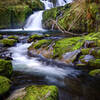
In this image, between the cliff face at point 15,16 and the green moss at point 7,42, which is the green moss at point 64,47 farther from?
the cliff face at point 15,16

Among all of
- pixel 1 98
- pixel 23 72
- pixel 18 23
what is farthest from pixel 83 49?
pixel 18 23

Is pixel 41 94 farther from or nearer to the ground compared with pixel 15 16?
nearer to the ground

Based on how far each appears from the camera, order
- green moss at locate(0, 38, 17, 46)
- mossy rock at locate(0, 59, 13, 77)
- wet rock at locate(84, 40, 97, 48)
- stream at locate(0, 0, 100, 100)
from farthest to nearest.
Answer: green moss at locate(0, 38, 17, 46), wet rock at locate(84, 40, 97, 48), mossy rock at locate(0, 59, 13, 77), stream at locate(0, 0, 100, 100)

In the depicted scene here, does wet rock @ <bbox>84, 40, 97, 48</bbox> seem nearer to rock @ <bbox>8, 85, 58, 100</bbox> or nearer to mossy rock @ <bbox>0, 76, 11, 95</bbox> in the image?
rock @ <bbox>8, 85, 58, 100</bbox>

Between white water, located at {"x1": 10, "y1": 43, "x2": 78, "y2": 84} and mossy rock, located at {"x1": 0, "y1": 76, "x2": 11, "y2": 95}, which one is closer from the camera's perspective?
mossy rock, located at {"x1": 0, "y1": 76, "x2": 11, "y2": 95}

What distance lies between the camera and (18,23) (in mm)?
25375

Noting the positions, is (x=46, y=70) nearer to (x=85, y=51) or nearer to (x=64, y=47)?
(x=64, y=47)

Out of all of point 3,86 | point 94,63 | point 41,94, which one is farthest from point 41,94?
point 94,63

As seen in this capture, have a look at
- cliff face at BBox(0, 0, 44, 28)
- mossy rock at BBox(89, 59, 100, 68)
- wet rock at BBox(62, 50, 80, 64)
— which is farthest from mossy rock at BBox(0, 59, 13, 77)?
cliff face at BBox(0, 0, 44, 28)

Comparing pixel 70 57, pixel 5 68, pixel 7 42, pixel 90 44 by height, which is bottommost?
pixel 70 57

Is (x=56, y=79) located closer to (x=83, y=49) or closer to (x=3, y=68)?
(x=3, y=68)

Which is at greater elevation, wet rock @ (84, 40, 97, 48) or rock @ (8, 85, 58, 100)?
wet rock @ (84, 40, 97, 48)

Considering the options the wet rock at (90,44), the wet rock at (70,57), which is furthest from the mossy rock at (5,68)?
the wet rock at (90,44)

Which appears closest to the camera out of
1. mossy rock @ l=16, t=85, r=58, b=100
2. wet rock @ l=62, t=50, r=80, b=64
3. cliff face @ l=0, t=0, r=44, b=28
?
mossy rock @ l=16, t=85, r=58, b=100
